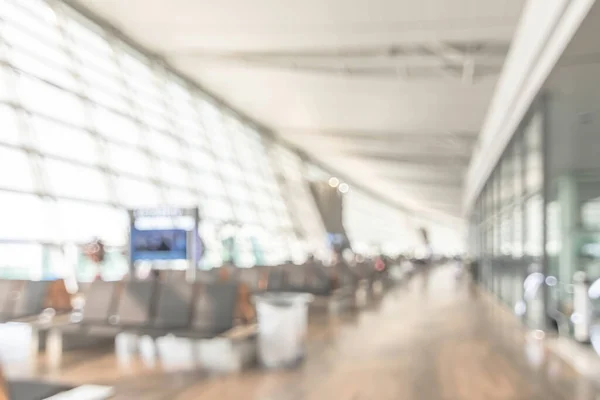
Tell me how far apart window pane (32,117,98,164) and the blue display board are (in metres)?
3.83

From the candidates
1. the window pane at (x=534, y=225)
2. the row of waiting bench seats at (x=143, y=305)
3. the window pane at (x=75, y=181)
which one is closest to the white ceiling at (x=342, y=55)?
the window pane at (x=534, y=225)

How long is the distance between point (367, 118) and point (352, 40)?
9353 mm

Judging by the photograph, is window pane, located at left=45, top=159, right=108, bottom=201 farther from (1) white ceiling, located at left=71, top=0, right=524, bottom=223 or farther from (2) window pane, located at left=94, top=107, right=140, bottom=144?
(1) white ceiling, located at left=71, top=0, right=524, bottom=223

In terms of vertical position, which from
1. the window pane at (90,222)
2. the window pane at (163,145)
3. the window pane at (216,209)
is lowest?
the window pane at (90,222)

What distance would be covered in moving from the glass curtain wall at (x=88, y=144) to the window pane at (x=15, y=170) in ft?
0.07

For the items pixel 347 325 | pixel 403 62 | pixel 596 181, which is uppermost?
pixel 403 62

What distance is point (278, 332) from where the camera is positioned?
7.36 metres

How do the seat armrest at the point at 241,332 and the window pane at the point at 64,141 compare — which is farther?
the window pane at the point at 64,141

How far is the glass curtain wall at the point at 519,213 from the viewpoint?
11.2 m

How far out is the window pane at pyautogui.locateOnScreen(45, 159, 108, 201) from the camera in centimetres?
1345

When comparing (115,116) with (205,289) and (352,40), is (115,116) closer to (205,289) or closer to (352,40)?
(352,40)

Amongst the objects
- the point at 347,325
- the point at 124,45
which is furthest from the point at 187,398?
the point at 124,45

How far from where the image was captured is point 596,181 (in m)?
18.1

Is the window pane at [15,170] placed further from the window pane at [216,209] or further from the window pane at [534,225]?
the window pane at [534,225]
